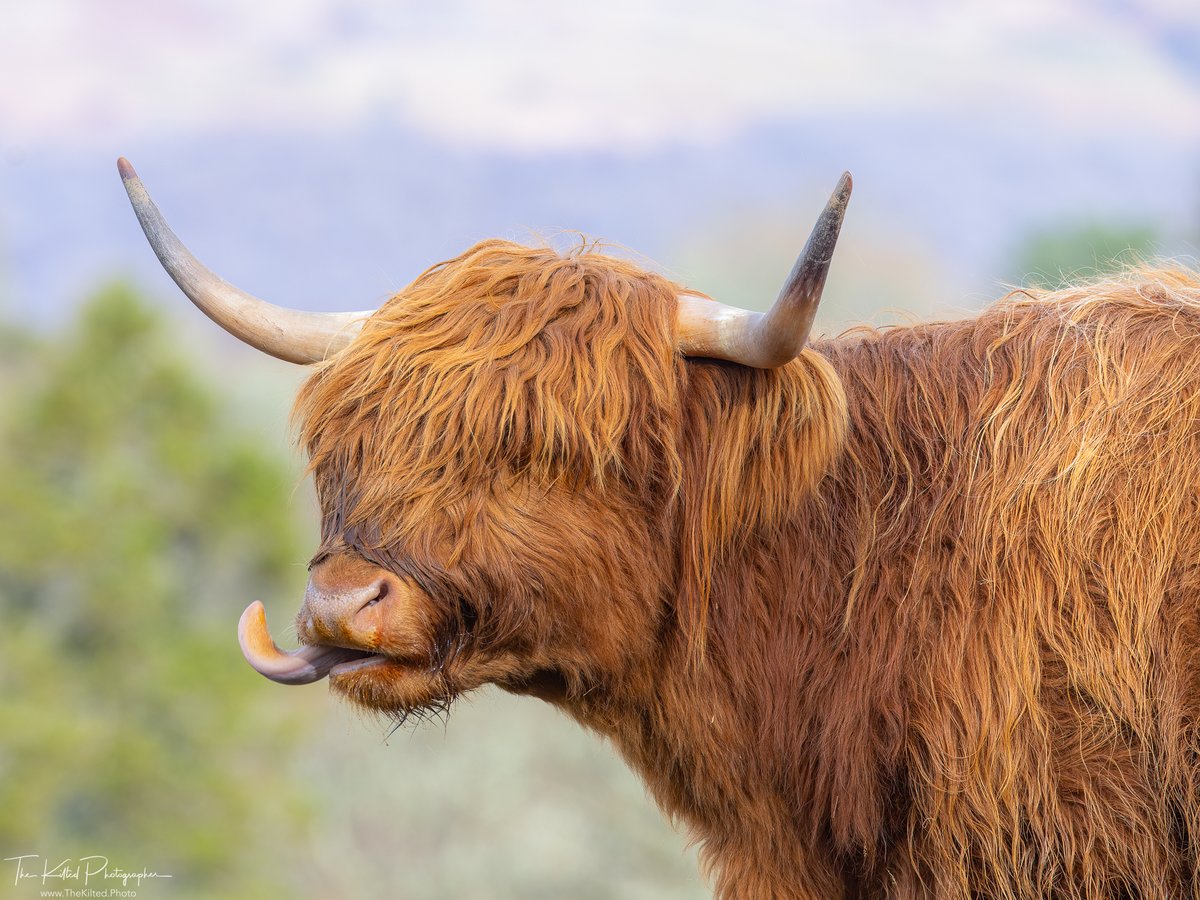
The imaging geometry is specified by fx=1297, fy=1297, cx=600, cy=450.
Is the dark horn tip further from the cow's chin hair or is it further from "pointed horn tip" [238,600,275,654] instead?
"pointed horn tip" [238,600,275,654]

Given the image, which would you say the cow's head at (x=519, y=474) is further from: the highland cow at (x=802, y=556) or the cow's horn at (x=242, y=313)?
the cow's horn at (x=242, y=313)

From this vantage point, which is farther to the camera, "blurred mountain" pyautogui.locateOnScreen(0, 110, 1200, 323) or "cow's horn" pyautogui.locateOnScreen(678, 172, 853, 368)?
"blurred mountain" pyautogui.locateOnScreen(0, 110, 1200, 323)

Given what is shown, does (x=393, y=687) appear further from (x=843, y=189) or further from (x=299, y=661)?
(x=843, y=189)

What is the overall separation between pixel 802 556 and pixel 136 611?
2489 cm

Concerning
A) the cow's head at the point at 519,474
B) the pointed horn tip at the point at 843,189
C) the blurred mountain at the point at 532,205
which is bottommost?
the blurred mountain at the point at 532,205

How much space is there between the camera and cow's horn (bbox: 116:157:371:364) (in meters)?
3.59

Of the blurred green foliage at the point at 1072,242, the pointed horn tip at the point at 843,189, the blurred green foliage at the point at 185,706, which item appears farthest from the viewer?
the blurred green foliage at the point at 1072,242

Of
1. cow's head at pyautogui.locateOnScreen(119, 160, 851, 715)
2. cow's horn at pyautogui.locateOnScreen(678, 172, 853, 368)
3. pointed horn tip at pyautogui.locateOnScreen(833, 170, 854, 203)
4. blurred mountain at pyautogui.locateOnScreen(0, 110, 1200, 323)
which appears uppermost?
pointed horn tip at pyautogui.locateOnScreen(833, 170, 854, 203)

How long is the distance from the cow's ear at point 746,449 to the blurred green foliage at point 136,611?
20469 millimetres

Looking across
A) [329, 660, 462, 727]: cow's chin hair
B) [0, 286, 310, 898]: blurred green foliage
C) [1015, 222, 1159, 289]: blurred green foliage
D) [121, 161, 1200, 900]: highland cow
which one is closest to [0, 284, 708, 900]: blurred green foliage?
[0, 286, 310, 898]: blurred green foliage

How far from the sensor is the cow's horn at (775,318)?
272cm

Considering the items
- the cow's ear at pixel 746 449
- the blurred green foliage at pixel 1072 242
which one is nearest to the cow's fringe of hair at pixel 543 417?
the cow's ear at pixel 746 449

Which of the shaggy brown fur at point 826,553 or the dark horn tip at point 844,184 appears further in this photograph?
the shaggy brown fur at point 826,553

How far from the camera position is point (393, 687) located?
3.10 meters
